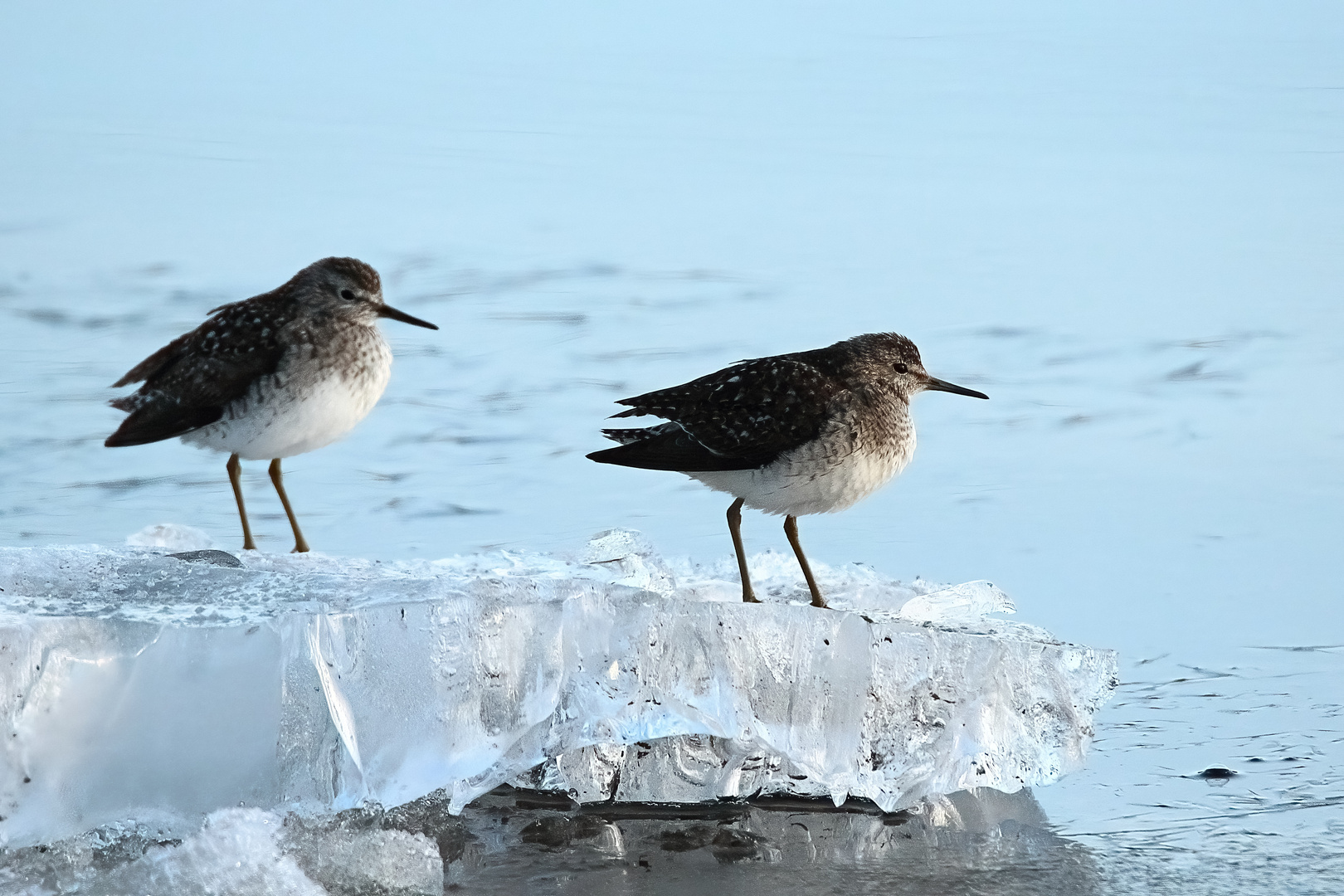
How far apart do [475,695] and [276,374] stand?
1.82 metres

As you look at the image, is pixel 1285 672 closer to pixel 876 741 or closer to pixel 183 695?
pixel 876 741

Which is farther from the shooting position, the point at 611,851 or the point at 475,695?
the point at 475,695

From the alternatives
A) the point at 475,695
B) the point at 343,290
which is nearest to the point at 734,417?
the point at 475,695

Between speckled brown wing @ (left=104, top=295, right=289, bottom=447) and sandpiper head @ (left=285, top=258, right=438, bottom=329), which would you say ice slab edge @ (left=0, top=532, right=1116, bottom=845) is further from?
sandpiper head @ (left=285, top=258, right=438, bottom=329)

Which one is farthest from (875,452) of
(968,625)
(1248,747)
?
(1248,747)

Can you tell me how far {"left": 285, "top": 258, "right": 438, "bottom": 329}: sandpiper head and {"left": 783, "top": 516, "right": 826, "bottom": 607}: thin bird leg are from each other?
172 cm

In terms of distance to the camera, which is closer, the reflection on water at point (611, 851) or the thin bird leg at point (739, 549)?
the reflection on water at point (611, 851)

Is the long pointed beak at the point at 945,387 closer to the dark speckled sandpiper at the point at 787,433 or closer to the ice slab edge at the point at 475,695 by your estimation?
the dark speckled sandpiper at the point at 787,433

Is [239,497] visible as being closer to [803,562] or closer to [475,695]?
[475,695]

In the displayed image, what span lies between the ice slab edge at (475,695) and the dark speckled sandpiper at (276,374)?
84 cm

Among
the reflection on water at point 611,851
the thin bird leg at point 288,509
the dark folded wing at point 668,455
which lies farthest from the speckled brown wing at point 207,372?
the reflection on water at point 611,851

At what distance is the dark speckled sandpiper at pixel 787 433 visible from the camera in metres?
5.89

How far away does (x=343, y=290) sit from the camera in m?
6.71

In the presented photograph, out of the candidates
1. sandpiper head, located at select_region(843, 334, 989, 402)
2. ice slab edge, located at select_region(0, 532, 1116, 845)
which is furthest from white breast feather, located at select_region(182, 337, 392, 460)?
sandpiper head, located at select_region(843, 334, 989, 402)
